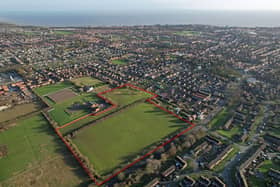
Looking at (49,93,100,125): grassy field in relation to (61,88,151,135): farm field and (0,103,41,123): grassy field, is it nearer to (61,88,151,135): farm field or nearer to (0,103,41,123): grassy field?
(61,88,151,135): farm field

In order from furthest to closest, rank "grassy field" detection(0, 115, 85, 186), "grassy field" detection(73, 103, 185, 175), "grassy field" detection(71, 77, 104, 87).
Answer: "grassy field" detection(71, 77, 104, 87), "grassy field" detection(73, 103, 185, 175), "grassy field" detection(0, 115, 85, 186)

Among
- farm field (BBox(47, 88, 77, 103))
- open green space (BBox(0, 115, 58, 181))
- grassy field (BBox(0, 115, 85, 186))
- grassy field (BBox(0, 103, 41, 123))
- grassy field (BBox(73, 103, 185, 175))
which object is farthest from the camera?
farm field (BBox(47, 88, 77, 103))

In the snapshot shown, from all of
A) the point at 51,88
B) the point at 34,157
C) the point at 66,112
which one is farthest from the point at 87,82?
→ the point at 34,157

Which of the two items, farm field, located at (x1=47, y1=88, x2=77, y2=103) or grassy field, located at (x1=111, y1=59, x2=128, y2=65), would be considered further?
grassy field, located at (x1=111, y1=59, x2=128, y2=65)

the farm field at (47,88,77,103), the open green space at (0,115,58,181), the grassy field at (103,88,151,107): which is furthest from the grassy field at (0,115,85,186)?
the grassy field at (103,88,151,107)

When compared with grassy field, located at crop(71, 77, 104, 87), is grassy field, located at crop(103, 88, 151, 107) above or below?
below

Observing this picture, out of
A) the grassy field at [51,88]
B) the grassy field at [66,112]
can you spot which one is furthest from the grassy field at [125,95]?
the grassy field at [51,88]

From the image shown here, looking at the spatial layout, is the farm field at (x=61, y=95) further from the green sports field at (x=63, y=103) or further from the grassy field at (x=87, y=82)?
the grassy field at (x=87, y=82)
